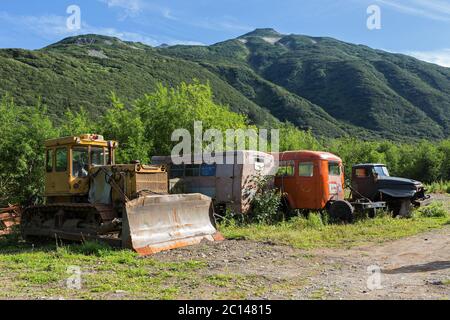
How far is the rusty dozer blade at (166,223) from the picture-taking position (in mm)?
9828

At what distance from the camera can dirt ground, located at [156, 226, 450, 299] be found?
6379 millimetres

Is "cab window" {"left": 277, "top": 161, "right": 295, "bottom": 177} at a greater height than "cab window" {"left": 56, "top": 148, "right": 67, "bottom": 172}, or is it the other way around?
"cab window" {"left": 56, "top": 148, "right": 67, "bottom": 172}

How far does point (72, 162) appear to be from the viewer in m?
11.5

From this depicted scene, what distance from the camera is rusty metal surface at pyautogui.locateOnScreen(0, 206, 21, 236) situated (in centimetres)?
1348

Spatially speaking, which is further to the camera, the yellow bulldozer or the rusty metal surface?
the rusty metal surface

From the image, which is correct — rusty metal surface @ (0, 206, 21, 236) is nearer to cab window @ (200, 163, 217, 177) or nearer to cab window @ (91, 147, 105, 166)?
cab window @ (91, 147, 105, 166)

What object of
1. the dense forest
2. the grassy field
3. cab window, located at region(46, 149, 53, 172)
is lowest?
the grassy field

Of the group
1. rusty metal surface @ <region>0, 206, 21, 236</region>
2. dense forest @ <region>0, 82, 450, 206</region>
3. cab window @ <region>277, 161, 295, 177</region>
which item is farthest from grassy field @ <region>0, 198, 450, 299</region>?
dense forest @ <region>0, 82, 450, 206</region>

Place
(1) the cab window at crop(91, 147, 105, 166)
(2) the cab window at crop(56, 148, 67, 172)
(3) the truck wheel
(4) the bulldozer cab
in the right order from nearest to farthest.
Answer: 1. (4) the bulldozer cab
2. (2) the cab window at crop(56, 148, 67, 172)
3. (1) the cab window at crop(91, 147, 105, 166)
4. (3) the truck wheel

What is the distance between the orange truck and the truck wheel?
1.3 inches

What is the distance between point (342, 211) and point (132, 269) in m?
8.56

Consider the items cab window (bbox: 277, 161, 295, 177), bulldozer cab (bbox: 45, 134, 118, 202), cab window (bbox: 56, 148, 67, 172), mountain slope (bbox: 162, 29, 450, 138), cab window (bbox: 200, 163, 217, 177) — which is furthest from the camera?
mountain slope (bbox: 162, 29, 450, 138)

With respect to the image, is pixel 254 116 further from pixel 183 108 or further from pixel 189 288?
pixel 189 288
